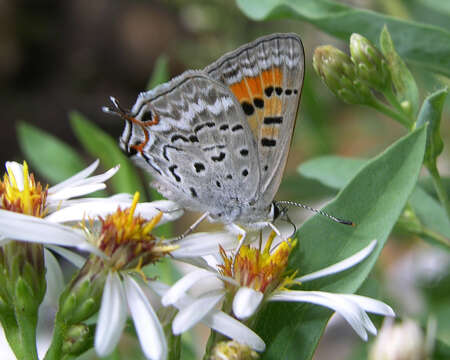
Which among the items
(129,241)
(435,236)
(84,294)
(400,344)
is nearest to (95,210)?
(129,241)

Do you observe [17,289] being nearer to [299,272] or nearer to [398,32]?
[299,272]

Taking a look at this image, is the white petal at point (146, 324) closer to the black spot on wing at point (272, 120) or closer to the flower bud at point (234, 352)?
the flower bud at point (234, 352)

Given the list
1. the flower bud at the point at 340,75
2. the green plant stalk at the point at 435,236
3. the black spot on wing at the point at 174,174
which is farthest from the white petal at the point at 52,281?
the green plant stalk at the point at 435,236

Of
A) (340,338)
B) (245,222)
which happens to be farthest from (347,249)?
(340,338)

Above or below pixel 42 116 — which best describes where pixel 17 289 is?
above

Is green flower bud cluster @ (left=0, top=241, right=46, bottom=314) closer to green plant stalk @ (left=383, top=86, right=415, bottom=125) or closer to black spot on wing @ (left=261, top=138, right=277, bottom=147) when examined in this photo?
black spot on wing @ (left=261, top=138, right=277, bottom=147)

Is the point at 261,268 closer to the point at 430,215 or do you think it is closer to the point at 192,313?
the point at 192,313
